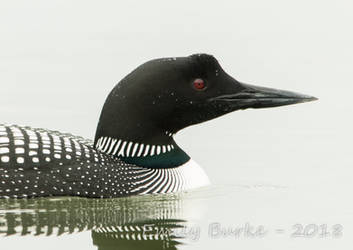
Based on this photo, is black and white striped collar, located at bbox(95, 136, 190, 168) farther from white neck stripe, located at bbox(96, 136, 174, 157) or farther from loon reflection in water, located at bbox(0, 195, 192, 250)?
loon reflection in water, located at bbox(0, 195, 192, 250)

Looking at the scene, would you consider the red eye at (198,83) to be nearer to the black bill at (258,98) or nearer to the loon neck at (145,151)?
the black bill at (258,98)

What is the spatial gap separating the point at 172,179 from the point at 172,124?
0.40 metres

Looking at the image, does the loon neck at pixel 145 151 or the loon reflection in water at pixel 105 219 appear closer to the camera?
the loon reflection in water at pixel 105 219

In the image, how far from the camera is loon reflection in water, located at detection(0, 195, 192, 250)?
10.3 metres

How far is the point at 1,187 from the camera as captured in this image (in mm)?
10891

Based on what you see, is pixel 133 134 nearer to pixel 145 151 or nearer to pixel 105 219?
pixel 145 151

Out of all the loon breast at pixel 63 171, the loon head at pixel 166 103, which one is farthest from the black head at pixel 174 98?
the loon breast at pixel 63 171

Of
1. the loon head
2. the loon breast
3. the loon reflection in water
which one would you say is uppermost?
the loon head

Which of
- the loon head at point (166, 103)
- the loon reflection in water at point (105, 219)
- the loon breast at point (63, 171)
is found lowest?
→ the loon reflection in water at point (105, 219)

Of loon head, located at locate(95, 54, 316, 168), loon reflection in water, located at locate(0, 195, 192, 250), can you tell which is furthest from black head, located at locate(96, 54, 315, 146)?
loon reflection in water, located at locate(0, 195, 192, 250)

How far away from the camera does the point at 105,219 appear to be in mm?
10758

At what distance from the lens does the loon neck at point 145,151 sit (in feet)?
37.1

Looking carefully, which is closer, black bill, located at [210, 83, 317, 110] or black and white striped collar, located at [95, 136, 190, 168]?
black and white striped collar, located at [95, 136, 190, 168]

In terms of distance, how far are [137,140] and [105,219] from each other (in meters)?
0.79
